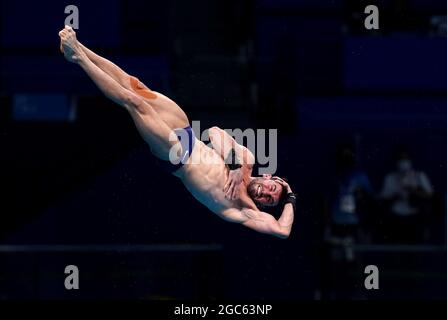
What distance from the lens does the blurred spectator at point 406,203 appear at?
12664mm

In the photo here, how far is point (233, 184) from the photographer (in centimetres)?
1053

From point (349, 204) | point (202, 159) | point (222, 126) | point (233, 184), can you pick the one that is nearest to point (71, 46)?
point (202, 159)

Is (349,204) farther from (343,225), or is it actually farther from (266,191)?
(266,191)

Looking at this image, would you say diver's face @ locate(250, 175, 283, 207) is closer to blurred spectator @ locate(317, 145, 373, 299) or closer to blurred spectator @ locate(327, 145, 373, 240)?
blurred spectator @ locate(317, 145, 373, 299)

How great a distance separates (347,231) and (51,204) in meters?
3.54

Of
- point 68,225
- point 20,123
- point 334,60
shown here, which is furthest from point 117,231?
point 334,60

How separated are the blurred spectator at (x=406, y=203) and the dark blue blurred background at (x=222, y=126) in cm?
17

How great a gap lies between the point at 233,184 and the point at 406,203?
9.75ft

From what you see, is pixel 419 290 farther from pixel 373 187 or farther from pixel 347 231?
pixel 373 187

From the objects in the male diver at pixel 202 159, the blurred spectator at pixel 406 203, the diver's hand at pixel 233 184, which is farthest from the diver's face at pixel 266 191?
the blurred spectator at pixel 406 203

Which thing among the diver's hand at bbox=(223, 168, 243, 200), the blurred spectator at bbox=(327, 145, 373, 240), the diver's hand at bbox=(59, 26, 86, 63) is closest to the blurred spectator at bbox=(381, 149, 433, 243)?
the blurred spectator at bbox=(327, 145, 373, 240)

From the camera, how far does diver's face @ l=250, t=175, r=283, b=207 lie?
10.6 meters

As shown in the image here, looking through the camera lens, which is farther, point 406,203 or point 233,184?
point 406,203

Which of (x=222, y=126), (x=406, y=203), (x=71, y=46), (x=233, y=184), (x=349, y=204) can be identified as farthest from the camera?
(x=222, y=126)
